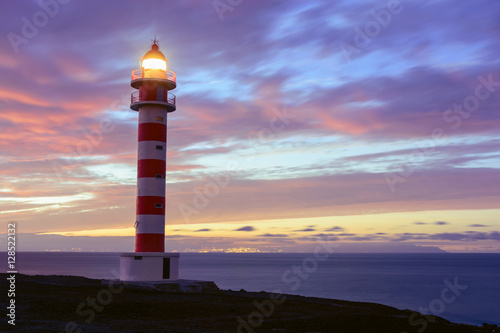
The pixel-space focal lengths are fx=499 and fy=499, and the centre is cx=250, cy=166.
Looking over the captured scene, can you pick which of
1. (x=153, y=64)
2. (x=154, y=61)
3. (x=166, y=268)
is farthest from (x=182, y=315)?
(x=154, y=61)

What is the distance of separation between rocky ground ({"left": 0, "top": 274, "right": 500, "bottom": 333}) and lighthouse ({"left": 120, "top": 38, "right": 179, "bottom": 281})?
2.33 meters

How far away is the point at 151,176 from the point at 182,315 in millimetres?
10626

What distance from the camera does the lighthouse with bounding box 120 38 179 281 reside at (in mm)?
26531

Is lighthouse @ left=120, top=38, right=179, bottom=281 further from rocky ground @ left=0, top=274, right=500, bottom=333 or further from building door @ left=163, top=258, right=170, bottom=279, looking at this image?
rocky ground @ left=0, top=274, right=500, bottom=333

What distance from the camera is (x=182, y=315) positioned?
59.3ft

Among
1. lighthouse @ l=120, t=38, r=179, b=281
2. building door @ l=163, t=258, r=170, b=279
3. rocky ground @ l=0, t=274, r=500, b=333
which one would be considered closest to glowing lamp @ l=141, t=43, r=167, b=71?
lighthouse @ l=120, t=38, r=179, b=281

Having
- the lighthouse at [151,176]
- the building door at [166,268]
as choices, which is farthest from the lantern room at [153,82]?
the building door at [166,268]

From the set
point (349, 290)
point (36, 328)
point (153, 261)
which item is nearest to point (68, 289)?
point (153, 261)

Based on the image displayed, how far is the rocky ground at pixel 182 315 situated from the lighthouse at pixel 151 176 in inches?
91.7

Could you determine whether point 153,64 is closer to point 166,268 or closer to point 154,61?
point 154,61

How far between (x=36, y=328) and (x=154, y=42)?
19557 mm

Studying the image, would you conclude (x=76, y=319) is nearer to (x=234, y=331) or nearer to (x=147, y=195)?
(x=234, y=331)

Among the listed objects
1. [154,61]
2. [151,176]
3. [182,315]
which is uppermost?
[154,61]

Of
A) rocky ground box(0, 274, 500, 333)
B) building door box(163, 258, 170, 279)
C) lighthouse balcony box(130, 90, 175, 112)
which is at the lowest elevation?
rocky ground box(0, 274, 500, 333)
